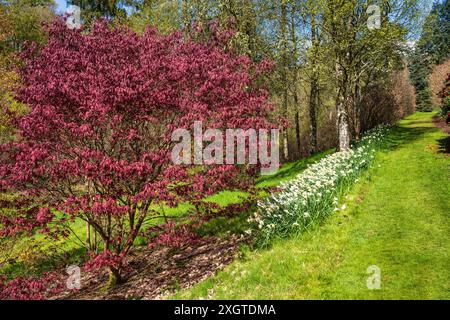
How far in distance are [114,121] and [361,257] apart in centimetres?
560

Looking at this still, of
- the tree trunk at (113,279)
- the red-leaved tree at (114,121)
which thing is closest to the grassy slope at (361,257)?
the red-leaved tree at (114,121)

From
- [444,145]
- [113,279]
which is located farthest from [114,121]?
[444,145]

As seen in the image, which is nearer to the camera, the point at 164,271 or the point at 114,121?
the point at 114,121

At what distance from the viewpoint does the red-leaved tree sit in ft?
24.6

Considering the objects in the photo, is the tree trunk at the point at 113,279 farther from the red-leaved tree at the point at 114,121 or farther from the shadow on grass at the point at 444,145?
the shadow on grass at the point at 444,145

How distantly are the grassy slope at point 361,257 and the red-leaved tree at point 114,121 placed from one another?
6.47ft

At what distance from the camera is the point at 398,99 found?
105ft

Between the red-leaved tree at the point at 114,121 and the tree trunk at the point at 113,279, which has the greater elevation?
the red-leaved tree at the point at 114,121

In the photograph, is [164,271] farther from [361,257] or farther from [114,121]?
[361,257]

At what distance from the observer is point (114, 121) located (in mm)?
7645

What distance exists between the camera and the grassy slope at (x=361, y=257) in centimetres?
638

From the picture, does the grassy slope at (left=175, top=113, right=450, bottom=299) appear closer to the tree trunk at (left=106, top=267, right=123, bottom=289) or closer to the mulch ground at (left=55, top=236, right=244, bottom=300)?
the mulch ground at (left=55, top=236, right=244, bottom=300)

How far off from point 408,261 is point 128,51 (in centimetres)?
752
